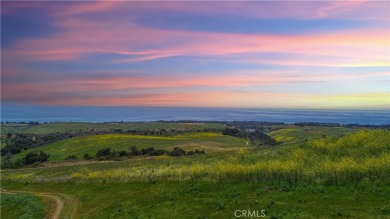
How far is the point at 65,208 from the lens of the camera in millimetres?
39562

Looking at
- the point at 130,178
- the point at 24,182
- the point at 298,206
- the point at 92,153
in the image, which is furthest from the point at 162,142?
the point at 298,206

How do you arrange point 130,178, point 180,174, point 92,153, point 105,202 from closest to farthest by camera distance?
point 105,202
point 180,174
point 130,178
point 92,153

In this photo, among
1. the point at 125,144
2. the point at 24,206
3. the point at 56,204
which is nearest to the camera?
the point at 56,204

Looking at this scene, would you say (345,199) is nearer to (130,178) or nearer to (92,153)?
(130,178)

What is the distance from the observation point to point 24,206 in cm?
4284

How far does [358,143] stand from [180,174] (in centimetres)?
2949

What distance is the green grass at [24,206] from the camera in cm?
3888

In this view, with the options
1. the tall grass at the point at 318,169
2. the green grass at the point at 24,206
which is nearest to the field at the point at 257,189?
the tall grass at the point at 318,169

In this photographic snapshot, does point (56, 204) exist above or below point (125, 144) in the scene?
above

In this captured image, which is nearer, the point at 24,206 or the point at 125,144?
the point at 24,206

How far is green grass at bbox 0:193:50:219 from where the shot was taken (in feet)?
128

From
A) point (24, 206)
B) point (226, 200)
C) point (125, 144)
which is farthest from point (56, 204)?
point (125, 144)

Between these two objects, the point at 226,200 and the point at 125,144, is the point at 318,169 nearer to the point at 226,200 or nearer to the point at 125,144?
the point at 226,200

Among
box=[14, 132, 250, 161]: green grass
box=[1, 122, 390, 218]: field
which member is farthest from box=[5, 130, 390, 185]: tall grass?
box=[14, 132, 250, 161]: green grass
